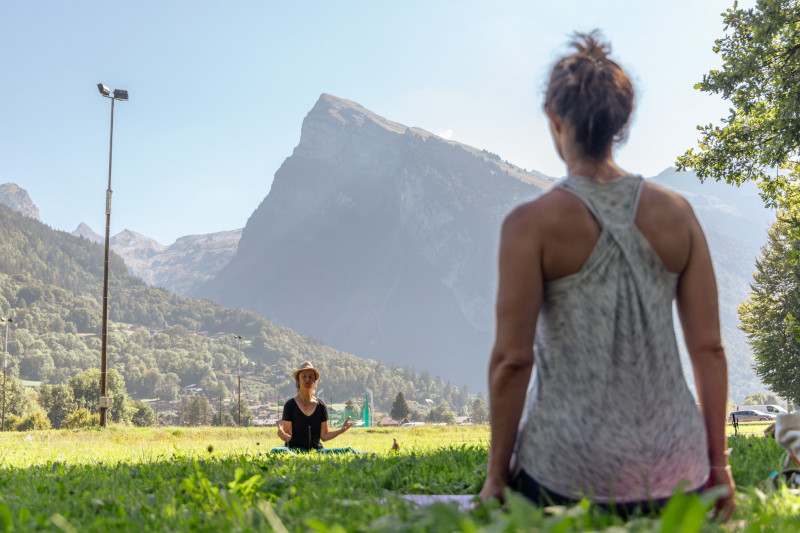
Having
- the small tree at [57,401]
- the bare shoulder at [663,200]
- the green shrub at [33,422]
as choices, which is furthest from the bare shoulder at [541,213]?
the small tree at [57,401]

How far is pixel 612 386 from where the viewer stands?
283 cm

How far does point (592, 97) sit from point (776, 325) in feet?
149

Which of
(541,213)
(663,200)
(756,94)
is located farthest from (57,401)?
(663,200)

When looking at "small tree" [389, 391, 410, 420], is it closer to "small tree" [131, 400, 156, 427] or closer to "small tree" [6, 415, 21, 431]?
"small tree" [131, 400, 156, 427]

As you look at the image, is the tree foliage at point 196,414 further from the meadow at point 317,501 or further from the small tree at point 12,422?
the meadow at point 317,501

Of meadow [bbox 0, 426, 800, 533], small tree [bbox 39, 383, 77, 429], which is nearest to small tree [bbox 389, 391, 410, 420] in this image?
small tree [bbox 39, 383, 77, 429]

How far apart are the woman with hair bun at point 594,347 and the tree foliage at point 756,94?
13.5 metres

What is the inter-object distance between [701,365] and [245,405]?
167m

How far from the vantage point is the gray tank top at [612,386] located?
2787 millimetres

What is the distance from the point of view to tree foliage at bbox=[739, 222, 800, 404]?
1614 inches

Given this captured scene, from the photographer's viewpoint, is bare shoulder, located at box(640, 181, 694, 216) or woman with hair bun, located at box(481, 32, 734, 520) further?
bare shoulder, located at box(640, 181, 694, 216)

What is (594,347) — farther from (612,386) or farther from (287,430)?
(287,430)

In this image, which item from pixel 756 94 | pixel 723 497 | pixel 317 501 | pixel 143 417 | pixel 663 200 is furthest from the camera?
pixel 143 417

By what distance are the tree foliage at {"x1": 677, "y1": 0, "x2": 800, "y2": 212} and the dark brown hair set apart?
1334 cm
